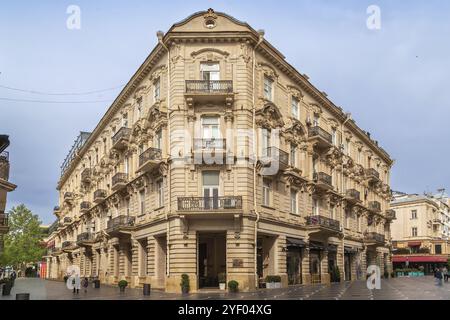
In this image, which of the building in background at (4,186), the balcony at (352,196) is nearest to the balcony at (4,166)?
Result: the building in background at (4,186)

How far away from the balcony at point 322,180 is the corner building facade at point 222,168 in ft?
0.36

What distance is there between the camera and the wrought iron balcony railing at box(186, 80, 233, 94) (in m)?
32.3

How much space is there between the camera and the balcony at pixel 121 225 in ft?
129

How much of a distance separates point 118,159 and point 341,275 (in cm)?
2095

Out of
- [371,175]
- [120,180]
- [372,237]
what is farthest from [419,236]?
[120,180]

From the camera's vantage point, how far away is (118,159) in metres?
44.7

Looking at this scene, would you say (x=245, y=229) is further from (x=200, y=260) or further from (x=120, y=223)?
(x=120, y=223)

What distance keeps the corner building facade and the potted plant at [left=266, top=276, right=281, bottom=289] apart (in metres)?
1.03

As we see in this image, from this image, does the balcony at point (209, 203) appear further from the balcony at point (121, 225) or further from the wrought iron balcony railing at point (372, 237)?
the wrought iron balcony railing at point (372, 237)

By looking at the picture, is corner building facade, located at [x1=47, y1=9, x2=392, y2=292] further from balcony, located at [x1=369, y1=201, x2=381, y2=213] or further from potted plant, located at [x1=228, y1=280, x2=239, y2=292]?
balcony, located at [x1=369, y1=201, x2=381, y2=213]

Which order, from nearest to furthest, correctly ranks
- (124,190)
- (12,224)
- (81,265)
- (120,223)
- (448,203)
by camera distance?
(120,223) < (124,190) < (81,265) < (12,224) < (448,203)

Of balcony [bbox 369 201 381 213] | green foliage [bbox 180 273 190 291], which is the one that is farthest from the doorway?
balcony [bbox 369 201 381 213]

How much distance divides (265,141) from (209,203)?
6000 millimetres
